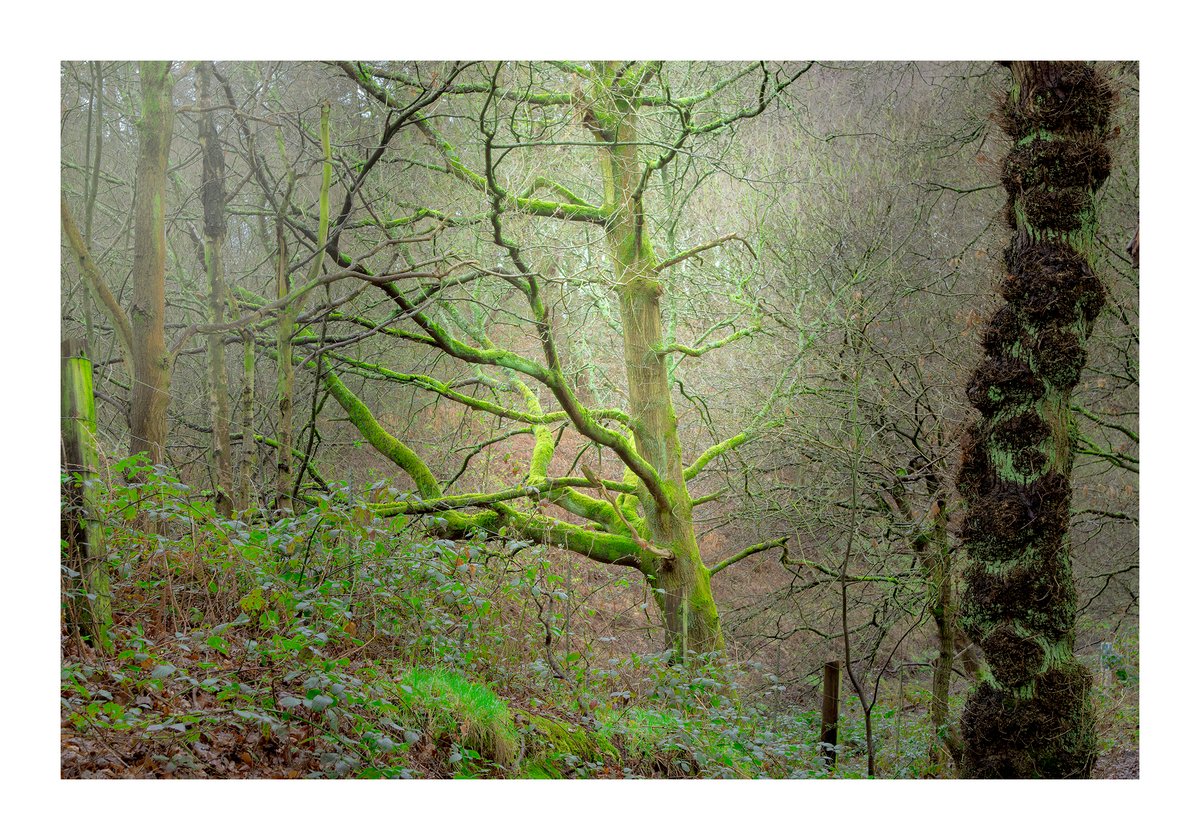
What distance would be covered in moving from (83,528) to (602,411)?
3.29 m

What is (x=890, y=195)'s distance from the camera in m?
5.11

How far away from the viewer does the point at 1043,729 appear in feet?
12.1

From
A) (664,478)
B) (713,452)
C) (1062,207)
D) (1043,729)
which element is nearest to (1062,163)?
(1062,207)

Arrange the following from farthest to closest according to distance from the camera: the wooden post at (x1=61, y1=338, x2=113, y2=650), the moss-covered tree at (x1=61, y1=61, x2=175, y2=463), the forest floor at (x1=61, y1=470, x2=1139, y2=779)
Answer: the moss-covered tree at (x1=61, y1=61, x2=175, y2=463) → the wooden post at (x1=61, y1=338, x2=113, y2=650) → the forest floor at (x1=61, y1=470, x2=1139, y2=779)

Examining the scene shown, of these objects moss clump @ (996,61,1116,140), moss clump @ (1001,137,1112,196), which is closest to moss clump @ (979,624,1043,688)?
moss clump @ (1001,137,1112,196)

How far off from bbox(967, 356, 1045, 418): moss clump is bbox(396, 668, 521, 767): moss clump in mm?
2298

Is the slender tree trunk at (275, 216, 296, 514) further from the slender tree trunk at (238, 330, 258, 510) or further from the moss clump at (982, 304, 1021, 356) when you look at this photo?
the moss clump at (982, 304, 1021, 356)

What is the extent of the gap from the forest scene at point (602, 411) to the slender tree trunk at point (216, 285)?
0.6 inches

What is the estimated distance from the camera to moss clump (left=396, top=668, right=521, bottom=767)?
3.14 m

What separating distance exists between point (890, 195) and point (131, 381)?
12.9ft

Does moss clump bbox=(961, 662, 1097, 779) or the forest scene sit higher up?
the forest scene

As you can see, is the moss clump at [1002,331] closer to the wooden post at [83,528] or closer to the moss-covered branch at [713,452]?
the moss-covered branch at [713,452]

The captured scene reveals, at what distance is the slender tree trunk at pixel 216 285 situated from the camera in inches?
164
